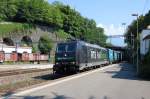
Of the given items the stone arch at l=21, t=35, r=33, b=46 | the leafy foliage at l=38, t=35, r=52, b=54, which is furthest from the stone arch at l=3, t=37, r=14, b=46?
the leafy foliage at l=38, t=35, r=52, b=54

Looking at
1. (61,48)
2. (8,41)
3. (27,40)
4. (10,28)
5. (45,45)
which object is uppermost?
(10,28)

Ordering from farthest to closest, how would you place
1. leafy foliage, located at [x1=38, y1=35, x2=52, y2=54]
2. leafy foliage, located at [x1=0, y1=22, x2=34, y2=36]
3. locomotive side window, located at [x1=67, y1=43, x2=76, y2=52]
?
leafy foliage, located at [x1=38, y1=35, x2=52, y2=54] → leafy foliage, located at [x1=0, y1=22, x2=34, y2=36] → locomotive side window, located at [x1=67, y1=43, x2=76, y2=52]

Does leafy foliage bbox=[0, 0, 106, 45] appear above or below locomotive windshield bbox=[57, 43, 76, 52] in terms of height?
above

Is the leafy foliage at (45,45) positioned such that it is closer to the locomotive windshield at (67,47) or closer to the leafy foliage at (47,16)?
the leafy foliage at (47,16)

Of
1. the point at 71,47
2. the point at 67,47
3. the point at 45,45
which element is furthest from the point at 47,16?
the point at 71,47

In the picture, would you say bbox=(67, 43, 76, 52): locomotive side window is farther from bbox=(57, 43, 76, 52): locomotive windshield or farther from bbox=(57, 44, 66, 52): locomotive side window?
bbox=(57, 44, 66, 52): locomotive side window

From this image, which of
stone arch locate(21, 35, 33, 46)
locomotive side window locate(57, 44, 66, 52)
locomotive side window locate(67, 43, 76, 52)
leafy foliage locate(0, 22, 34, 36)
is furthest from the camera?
stone arch locate(21, 35, 33, 46)

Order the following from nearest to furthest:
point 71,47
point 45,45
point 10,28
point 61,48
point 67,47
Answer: point 71,47 → point 67,47 → point 61,48 → point 10,28 → point 45,45

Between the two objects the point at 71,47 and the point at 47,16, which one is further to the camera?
the point at 47,16

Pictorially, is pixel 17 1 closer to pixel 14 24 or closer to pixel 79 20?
pixel 14 24

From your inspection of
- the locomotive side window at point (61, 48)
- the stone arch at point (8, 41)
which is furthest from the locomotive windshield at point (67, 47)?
the stone arch at point (8, 41)

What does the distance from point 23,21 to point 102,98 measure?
9439cm

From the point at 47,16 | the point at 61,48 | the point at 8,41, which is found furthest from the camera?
the point at 47,16

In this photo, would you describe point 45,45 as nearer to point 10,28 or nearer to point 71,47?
point 10,28
